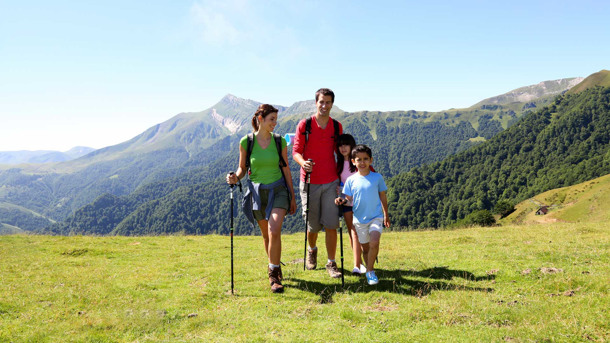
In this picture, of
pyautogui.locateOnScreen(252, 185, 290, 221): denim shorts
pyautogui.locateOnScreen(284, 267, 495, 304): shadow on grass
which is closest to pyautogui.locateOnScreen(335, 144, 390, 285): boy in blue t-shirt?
pyautogui.locateOnScreen(284, 267, 495, 304): shadow on grass

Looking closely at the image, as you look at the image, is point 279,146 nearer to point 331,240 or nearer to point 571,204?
point 331,240

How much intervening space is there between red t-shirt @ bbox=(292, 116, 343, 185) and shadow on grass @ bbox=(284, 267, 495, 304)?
92.2 inches

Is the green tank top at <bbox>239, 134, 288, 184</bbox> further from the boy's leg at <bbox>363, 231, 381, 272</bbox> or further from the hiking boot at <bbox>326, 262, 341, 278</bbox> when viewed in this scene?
the hiking boot at <bbox>326, 262, 341, 278</bbox>

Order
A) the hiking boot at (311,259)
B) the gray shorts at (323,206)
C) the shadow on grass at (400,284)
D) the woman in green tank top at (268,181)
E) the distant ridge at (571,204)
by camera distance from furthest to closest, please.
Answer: the distant ridge at (571,204)
the hiking boot at (311,259)
the gray shorts at (323,206)
the woman in green tank top at (268,181)
the shadow on grass at (400,284)

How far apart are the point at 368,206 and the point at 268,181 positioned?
2.25m

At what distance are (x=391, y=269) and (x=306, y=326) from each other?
399 centimetres

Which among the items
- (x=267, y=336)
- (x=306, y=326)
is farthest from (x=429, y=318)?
(x=267, y=336)

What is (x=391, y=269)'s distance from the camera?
27.1ft

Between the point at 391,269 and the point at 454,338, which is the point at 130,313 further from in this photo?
the point at 391,269

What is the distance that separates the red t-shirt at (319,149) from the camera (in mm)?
7375

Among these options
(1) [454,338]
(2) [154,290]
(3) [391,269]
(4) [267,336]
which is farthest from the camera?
(3) [391,269]

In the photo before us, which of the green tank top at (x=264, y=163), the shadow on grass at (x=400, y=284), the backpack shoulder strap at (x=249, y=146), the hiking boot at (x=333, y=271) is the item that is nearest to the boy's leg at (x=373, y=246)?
the shadow on grass at (x=400, y=284)

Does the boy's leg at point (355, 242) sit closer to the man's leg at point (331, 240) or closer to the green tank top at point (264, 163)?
the man's leg at point (331, 240)

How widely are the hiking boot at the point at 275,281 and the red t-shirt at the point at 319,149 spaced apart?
2172 millimetres
